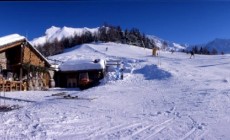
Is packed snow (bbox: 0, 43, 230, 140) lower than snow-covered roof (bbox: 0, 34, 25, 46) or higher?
lower

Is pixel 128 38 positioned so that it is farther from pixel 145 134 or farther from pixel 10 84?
pixel 145 134

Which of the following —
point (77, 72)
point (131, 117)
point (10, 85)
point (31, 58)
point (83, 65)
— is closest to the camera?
point (131, 117)

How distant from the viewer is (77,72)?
34250mm

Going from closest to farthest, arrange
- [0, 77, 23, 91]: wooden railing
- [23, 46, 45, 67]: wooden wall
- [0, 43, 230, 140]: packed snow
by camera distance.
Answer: [0, 43, 230, 140]: packed snow
[0, 77, 23, 91]: wooden railing
[23, 46, 45, 67]: wooden wall

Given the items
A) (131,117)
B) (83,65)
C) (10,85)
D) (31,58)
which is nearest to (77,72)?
(83,65)

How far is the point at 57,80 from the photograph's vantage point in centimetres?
3488

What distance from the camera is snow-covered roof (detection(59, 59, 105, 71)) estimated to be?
109 feet

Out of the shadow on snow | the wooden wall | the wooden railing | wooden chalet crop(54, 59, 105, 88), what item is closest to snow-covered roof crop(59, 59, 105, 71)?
wooden chalet crop(54, 59, 105, 88)

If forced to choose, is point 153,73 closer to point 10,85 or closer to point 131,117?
point 10,85

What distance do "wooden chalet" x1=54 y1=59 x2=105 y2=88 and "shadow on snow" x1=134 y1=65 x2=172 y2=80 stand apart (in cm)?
374

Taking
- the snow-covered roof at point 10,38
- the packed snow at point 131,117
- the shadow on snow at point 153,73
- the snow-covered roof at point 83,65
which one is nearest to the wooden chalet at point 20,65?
the snow-covered roof at point 10,38

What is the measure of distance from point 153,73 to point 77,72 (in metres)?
8.09

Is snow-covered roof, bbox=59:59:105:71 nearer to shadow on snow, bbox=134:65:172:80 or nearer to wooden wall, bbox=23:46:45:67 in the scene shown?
wooden wall, bbox=23:46:45:67

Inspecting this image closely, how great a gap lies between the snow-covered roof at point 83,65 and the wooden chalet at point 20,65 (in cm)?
312
